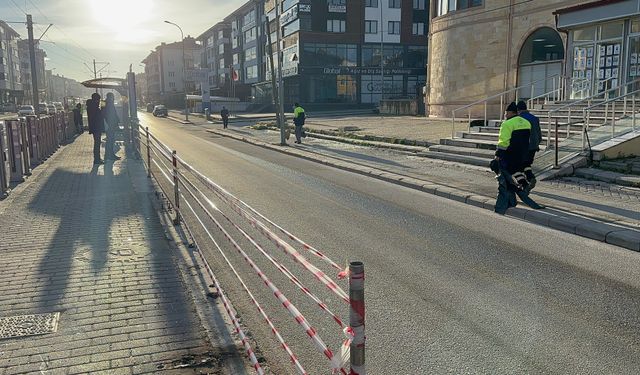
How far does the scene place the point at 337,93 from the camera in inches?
2466

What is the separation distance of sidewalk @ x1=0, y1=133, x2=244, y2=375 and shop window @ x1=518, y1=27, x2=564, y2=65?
26.7 m

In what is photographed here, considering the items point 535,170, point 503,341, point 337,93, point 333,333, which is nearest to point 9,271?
point 333,333

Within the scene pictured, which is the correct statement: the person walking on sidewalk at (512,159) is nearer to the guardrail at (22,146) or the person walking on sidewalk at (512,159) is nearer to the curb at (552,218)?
the curb at (552,218)

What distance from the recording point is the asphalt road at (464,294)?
13.0 ft

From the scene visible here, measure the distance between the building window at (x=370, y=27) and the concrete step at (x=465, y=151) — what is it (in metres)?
48.1

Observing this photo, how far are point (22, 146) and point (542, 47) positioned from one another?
2700cm

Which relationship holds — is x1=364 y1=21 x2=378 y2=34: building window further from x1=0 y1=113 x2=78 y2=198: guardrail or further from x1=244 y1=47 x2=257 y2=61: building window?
x1=0 y1=113 x2=78 y2=198: guardrail

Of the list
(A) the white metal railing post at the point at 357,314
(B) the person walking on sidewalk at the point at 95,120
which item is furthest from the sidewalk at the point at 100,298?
(B) the person walking on sidewalk at the point at 95,120

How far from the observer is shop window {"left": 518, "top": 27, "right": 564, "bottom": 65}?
1124 inches

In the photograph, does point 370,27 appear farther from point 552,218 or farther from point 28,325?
point 28,325

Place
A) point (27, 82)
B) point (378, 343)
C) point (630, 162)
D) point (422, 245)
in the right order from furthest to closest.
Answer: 1. point (27, 82)
2. point (630, 162)
3. point (422, 245)
4. point (378, 343)

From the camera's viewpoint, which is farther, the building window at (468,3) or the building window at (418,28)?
the building window at (418,28)

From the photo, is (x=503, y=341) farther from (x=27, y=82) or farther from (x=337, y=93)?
(x=27, y=82)

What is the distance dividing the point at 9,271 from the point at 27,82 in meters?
131
